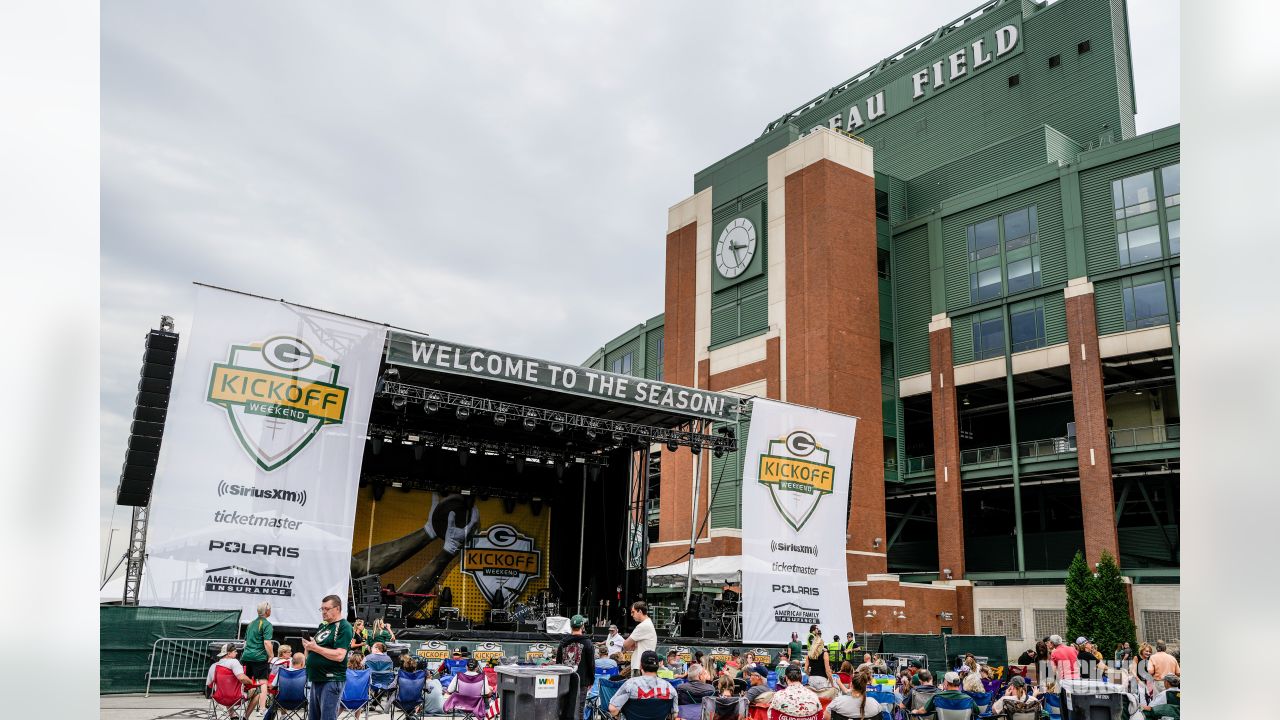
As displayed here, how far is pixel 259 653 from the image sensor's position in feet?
34.2

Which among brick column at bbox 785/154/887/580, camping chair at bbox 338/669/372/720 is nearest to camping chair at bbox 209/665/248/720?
camping chair at bbox 338/669/372/720

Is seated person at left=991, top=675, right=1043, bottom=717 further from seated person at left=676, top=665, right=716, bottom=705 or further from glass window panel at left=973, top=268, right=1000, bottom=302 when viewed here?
glass window panel at left=973, top=268, right=1000, bottom=302

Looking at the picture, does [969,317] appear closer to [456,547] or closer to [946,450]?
[946,450]

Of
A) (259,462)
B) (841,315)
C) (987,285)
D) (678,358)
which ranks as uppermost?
(987,285)

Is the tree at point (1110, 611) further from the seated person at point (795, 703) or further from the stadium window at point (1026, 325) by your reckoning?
the seated person at point (795, 703)

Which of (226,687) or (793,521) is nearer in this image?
(226,687)

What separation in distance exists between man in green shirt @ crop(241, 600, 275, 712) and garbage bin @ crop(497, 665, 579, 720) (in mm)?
2787

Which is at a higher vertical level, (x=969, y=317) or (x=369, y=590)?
(x=969, y=317)

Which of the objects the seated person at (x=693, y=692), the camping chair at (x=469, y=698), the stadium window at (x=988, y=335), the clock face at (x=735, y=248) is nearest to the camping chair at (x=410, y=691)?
the camping chair at (x=469, y=698)

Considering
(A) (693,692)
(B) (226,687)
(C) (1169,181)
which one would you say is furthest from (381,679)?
(C) (1169,181)

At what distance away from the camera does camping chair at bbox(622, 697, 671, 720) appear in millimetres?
8438

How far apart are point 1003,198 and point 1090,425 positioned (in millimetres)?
9713
